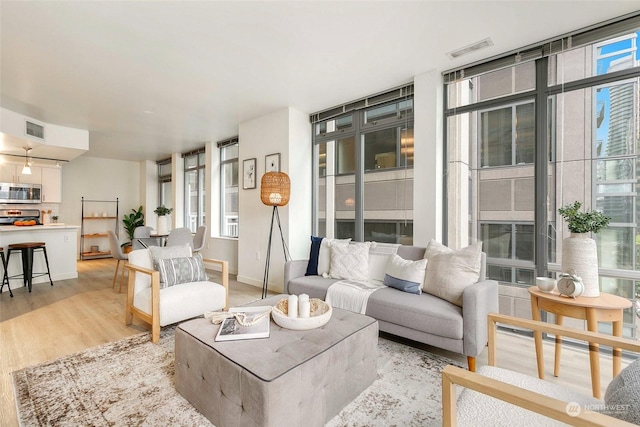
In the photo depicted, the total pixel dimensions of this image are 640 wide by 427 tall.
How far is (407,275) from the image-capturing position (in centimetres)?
269

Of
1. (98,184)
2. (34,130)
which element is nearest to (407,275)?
(34,130)

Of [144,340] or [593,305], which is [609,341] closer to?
[593,305]

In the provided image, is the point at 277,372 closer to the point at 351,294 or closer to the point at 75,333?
the point at 351,294

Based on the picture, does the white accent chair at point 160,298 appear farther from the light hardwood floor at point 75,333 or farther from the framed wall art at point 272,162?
the framed wall art at point 272,162

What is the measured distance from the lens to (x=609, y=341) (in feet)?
4.18

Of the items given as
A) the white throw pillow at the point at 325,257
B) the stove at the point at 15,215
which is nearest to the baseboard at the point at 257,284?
the white throw pillow at the point at 325,257

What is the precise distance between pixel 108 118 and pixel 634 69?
21.2 ft

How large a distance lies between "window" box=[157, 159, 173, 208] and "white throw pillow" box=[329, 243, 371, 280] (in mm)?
6504

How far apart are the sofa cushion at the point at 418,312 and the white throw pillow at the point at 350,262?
428 mm

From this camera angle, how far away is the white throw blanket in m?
2.67

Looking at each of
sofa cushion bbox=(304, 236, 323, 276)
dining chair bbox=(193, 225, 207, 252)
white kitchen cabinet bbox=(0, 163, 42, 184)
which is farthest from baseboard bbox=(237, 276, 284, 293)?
white kitchen cabinet bbox=(0, 163, 42, 184)

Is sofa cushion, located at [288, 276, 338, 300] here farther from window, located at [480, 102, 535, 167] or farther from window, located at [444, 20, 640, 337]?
window, located at [480, 102, 535, 167]

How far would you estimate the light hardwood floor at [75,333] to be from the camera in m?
2.15

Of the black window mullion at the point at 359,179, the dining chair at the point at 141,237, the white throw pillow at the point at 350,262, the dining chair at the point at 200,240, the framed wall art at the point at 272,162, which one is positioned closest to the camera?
the white throw pillow at the point at 350,262
